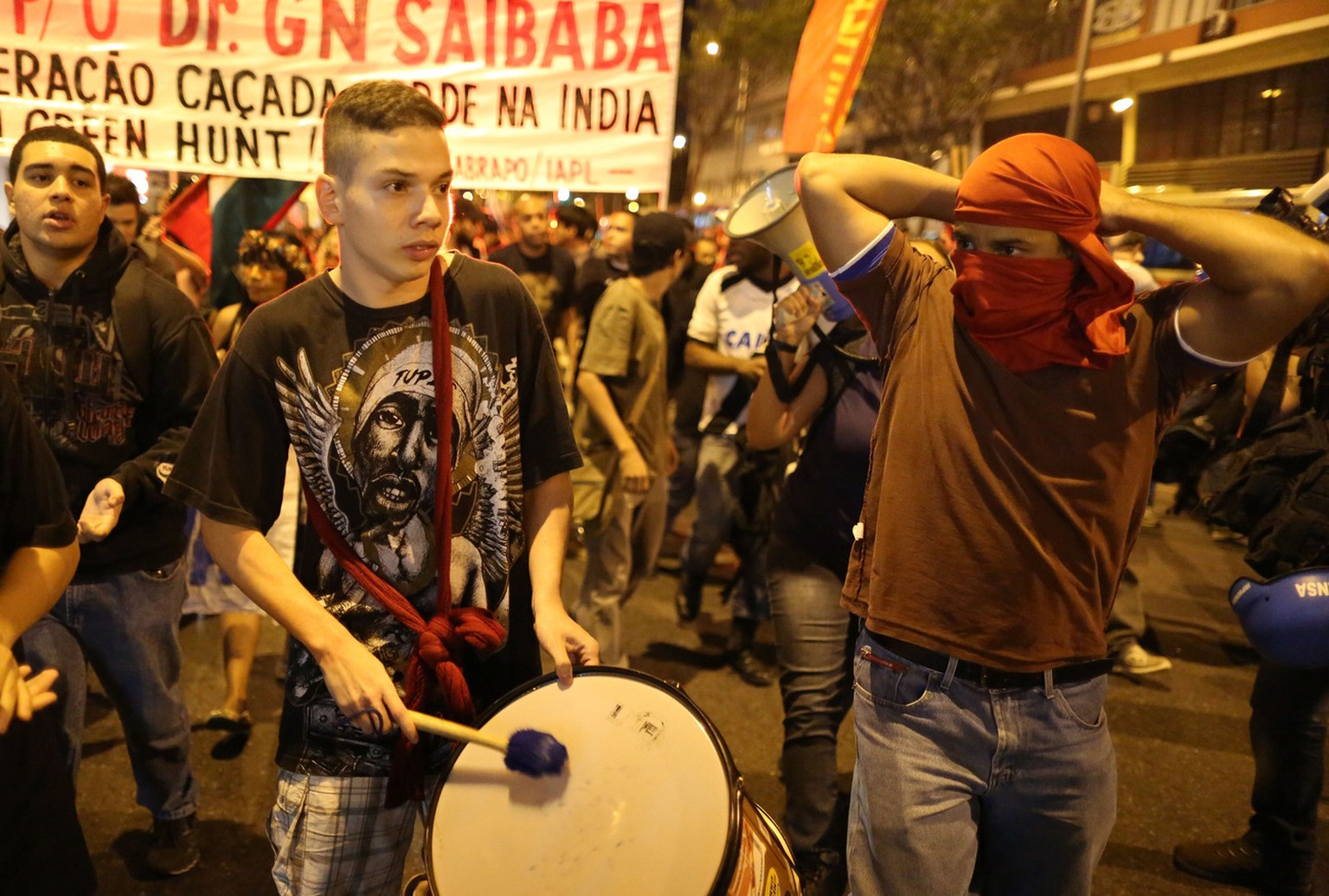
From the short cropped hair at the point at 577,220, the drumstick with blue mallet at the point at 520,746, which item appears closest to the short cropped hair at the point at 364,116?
the drumstick with blue mallet at the point at 520,746

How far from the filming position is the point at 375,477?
1979 mm

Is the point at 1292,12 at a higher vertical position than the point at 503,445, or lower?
higher

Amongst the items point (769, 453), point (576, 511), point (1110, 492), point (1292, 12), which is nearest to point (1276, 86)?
point (1292, 12)

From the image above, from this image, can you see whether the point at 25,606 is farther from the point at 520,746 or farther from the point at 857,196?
the point at 857,196

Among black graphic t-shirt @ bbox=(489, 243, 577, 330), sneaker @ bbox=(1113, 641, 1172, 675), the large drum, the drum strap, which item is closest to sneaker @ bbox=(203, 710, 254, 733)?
the drum strap

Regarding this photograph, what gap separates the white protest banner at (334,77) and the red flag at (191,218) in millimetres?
807

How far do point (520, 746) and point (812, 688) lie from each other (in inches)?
59.4

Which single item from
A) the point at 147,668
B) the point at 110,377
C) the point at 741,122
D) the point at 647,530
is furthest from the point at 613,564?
the point at 741,122

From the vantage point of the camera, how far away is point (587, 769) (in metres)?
1.77

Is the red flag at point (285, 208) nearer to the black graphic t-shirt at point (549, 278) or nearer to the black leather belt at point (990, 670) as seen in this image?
the black graphic t-shirt at point (549, 278)

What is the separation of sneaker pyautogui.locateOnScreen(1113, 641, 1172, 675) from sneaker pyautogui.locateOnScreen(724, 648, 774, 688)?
188cm

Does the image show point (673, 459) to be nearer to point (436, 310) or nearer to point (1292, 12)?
point (436, 310)

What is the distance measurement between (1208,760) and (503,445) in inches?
152

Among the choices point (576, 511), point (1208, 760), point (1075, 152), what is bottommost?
point (1208, 760)
